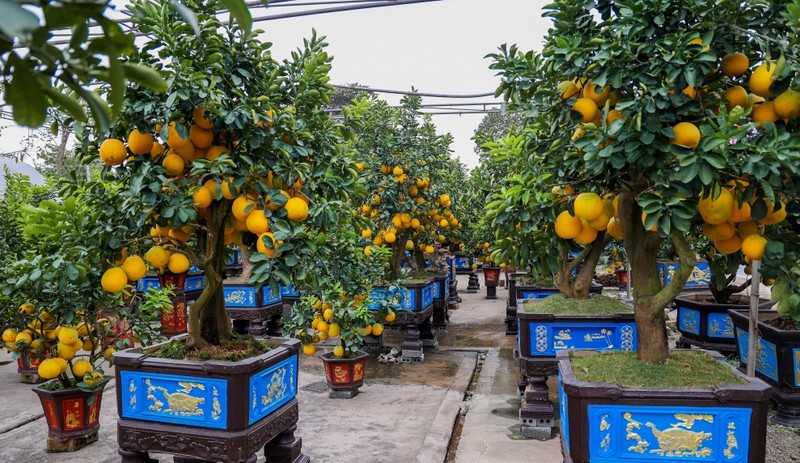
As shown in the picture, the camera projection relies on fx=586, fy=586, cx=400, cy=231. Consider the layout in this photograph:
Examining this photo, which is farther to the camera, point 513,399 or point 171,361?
point 513,399

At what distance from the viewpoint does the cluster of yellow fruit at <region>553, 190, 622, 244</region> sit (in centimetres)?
262

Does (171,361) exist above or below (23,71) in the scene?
below

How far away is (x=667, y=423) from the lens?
2.56 m

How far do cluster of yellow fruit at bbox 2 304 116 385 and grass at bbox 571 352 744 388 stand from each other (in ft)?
11.7

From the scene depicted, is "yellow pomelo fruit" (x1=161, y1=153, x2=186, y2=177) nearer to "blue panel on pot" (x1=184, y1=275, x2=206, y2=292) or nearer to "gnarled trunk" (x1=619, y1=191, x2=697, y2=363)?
"gnarled trunk" (x1=619, y1=191, x2=697, y2=363)

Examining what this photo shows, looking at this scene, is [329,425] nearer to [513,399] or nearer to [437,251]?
[513,399]

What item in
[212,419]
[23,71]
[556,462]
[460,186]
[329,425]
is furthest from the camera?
[460,186]

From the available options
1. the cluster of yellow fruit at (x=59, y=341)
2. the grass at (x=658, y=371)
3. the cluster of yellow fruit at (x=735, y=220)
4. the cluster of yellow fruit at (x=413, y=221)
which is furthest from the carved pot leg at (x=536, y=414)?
the cluster of yellow fruit at (x=59, y=341)

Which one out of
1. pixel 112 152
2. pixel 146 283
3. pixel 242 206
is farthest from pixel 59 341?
pixel 146 283

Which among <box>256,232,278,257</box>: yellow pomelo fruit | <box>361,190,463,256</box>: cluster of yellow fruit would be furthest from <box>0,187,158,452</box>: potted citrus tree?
<box>361,190,463,256</box>: cluster of yellow fruit

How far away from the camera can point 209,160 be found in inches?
117

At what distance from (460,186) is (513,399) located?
7665mm

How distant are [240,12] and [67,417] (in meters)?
4.68

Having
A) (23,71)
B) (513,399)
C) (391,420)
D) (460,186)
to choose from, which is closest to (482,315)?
(460,186)
